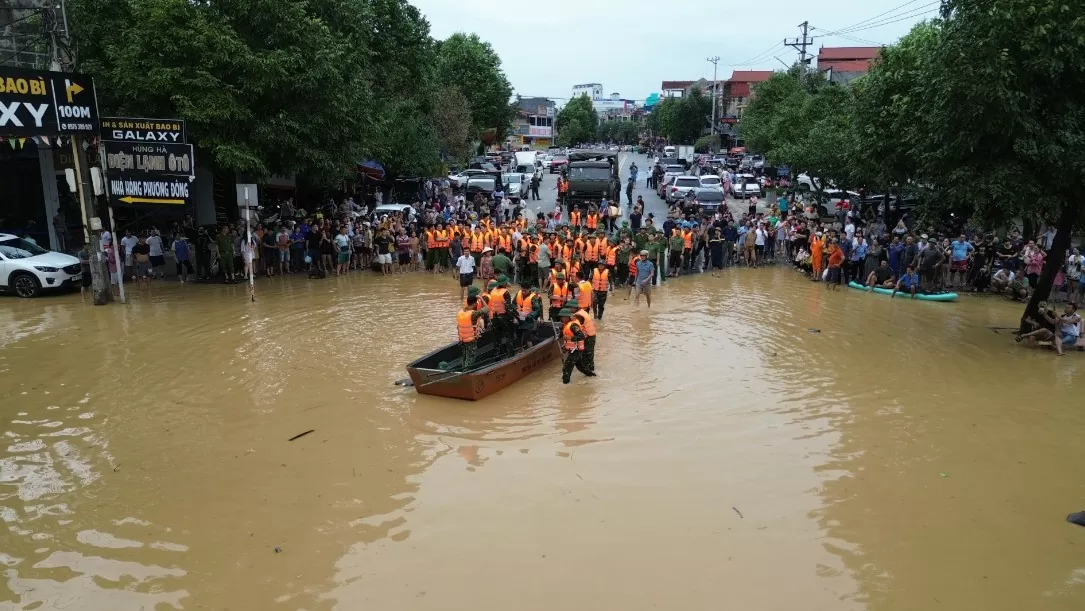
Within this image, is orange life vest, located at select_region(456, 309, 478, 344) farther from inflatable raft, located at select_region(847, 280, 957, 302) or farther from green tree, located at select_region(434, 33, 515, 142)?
green tree, located at select_region(434, 33, 515, 142)

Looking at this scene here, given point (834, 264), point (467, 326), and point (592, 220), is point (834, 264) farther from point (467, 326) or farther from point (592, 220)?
point (467, 326)

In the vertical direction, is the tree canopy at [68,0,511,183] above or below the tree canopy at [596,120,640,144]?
below

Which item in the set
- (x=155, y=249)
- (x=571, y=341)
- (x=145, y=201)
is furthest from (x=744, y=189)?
(x=571, y=341)

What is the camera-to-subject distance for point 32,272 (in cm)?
1867

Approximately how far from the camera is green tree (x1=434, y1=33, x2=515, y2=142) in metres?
61.1

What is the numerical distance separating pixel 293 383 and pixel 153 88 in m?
11.1

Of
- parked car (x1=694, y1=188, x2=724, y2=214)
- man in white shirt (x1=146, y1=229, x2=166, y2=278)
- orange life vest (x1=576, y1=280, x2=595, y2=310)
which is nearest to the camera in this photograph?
orange life vest (x1=576, y1=280, x2=595, y2=310)

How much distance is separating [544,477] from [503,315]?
4.57 meters

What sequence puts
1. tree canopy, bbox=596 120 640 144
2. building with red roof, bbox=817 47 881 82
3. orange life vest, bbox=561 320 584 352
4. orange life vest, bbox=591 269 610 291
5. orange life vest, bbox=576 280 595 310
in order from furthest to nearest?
1. tree canopy, bbox=596 120 640 144
2. building with red roof, bbox=817 47 881 82
3. orange life vest, bbox=591 269 610 291
4. orange life vest, bbox=576 280 595 310
5. orange life vest, bbox=561 320 584 352

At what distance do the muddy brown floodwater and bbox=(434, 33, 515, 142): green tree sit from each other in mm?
48224

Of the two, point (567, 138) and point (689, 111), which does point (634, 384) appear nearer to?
point (689, 111)

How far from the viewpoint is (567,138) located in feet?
380

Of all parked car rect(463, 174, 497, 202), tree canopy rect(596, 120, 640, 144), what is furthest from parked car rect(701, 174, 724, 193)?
tree canopy rect(596, 120, 640, 144)

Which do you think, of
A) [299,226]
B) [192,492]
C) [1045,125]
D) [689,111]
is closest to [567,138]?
[689,111]
